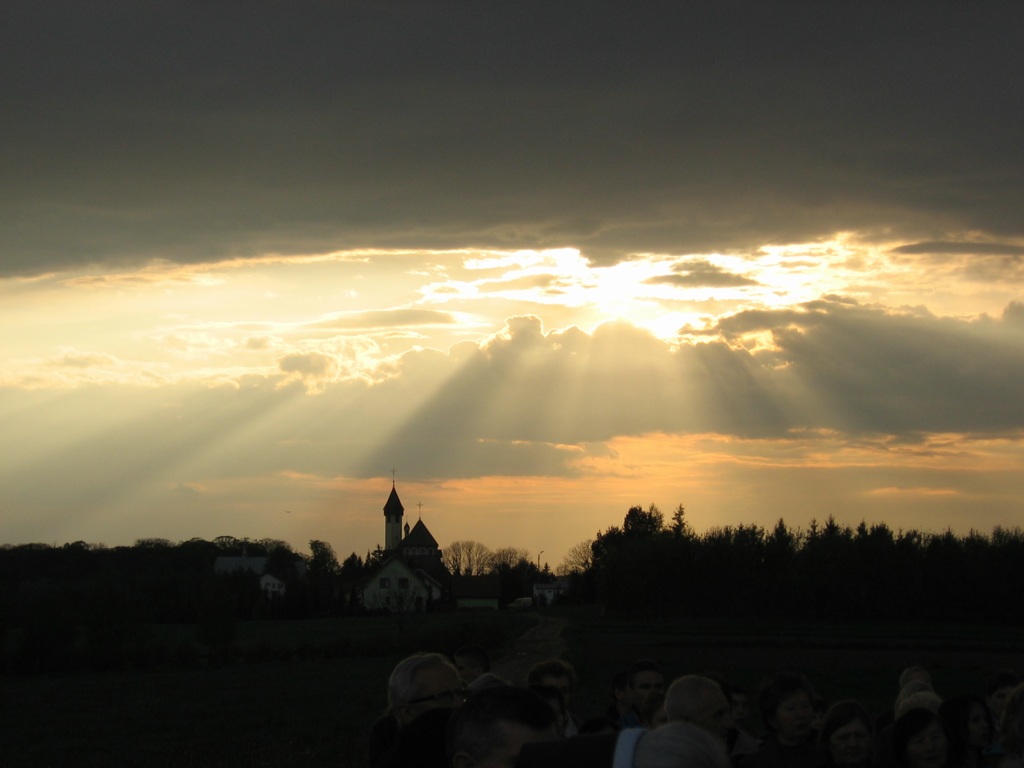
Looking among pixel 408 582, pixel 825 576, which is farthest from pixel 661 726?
pixel 408 582

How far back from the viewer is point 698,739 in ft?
8.38

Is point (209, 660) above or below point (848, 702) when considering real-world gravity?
below

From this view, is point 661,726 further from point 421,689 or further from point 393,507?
point 393,507

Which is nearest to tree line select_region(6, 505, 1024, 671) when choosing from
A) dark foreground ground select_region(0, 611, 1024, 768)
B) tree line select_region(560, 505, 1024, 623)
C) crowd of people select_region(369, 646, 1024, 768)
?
tree line select_region(560, 505, 1024, 623)

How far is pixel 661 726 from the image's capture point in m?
2.60

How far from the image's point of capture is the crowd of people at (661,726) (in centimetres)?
255

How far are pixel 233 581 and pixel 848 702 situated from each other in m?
89.1

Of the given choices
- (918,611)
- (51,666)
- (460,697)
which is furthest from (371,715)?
(918,611)

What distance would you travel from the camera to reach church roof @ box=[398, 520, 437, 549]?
179m

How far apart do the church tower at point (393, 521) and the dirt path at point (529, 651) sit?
368 ft

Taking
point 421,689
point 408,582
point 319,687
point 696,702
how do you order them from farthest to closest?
point 408,582 < point 319,687 < point 696,702 < point 421,689

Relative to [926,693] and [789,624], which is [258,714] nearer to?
[926,693]

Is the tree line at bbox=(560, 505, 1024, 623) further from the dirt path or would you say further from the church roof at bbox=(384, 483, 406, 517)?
the church roof at bbox=(384, 483, 406, 517)

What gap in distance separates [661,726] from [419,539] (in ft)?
592
